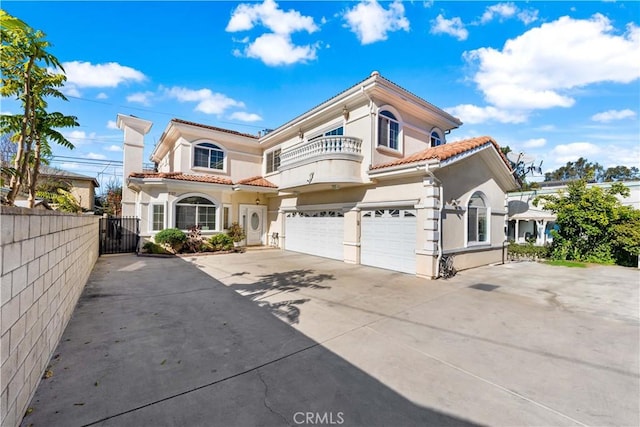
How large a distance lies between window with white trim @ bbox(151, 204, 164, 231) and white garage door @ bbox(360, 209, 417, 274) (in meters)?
10.3

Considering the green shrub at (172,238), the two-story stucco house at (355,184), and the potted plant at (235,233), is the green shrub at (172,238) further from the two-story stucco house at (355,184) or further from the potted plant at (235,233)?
the potted plant at (235,233)

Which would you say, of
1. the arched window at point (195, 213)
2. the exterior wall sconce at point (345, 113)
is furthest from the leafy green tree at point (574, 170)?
the arched window at point (195, 213)

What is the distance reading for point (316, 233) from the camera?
14.2m

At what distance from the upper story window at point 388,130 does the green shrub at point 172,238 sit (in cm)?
1060

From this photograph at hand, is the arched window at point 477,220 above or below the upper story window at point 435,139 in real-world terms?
below

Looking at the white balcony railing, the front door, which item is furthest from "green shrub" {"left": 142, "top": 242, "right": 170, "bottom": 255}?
the white balcony railing

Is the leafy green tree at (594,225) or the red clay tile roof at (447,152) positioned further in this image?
the leafy green tree at (594,225)

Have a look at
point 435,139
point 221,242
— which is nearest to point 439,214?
point 435,139

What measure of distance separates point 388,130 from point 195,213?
10.9 m

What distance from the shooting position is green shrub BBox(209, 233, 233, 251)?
14.6 meters

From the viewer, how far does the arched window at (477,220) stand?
11102 mm

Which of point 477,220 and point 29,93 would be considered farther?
point 477,220

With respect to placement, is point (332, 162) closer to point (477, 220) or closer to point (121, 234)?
point (477, 220)

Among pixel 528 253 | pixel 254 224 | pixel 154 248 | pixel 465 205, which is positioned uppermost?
pixel 465 205
